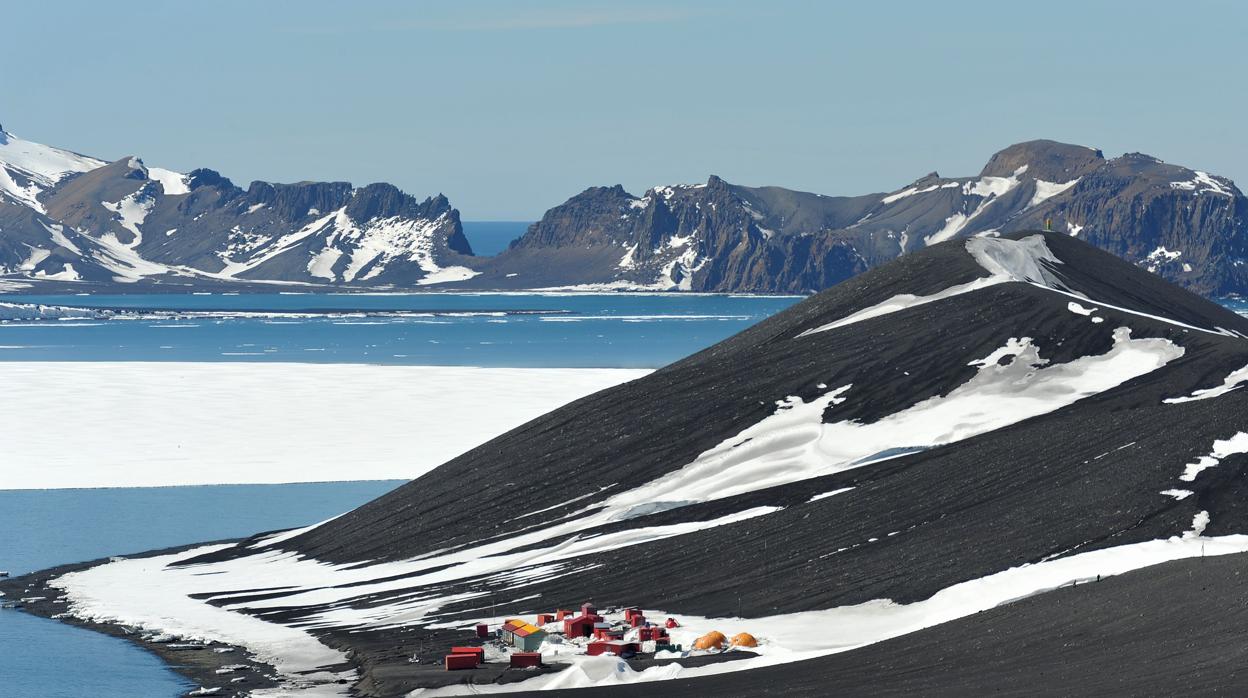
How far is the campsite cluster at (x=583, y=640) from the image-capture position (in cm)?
5384

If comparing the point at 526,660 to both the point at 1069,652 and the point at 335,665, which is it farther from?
the point at 1069,652

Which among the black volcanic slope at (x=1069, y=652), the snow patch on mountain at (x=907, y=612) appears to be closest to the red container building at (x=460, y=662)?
the snow patch on mountain at (x=907, y=612)

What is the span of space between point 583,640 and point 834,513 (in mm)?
15055

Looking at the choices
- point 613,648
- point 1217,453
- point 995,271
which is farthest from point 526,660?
point 995,271

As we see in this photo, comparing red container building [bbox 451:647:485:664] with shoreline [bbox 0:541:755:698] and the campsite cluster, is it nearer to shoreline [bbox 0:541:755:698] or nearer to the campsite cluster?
the campsite cluster

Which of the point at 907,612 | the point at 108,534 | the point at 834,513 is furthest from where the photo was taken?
the point at 108,534

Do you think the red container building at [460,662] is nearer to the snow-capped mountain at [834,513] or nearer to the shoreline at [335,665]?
the shoreline at [335,665]

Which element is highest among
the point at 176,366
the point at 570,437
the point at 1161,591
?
the point at 176,366

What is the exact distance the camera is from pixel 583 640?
5612 cm

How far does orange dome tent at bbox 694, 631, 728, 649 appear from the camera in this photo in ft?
179

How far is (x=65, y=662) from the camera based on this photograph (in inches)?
2346

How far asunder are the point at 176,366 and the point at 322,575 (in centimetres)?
10757

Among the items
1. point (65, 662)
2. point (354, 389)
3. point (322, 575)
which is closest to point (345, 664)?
point (65, 662)

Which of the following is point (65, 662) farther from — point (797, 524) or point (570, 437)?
point (570, 437)
